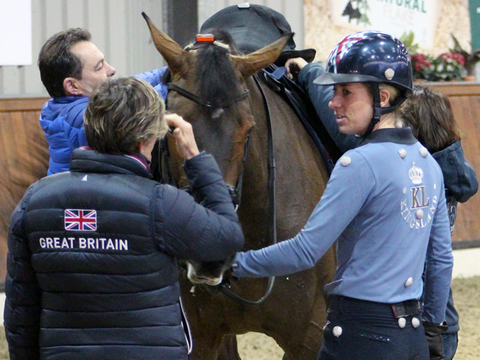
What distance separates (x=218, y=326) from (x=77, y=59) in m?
1.21

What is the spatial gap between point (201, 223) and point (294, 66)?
5.78 ft

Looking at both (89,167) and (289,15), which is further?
(289,15)

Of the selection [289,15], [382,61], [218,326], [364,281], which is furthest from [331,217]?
[289,15]

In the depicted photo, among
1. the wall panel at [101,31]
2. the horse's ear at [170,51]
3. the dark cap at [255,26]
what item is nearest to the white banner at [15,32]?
the wall panel at [101,31]

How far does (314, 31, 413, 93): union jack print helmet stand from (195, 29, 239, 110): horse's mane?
366 mm

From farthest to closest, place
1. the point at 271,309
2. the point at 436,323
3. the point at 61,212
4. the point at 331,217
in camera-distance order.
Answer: the point at 271,309, the point at 436,323, the point at 331,217, the point at 61,212

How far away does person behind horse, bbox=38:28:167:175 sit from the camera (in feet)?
8.59

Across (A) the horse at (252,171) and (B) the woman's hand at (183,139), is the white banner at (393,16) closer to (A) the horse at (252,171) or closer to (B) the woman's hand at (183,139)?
Result: (A) the horse at (252,171)

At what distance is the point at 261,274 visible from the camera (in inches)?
76.1

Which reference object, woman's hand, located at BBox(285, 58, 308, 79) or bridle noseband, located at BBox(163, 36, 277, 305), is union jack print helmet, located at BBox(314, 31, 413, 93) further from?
woman's hand, located at BBox(285, 58, 308, 79)

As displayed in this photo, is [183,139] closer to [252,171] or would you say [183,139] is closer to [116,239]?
[116,239]

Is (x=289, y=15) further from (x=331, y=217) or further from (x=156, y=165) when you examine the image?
(x=331, y=217)

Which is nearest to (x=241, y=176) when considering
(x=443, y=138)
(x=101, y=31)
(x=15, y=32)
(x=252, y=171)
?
(x=252, y=171)

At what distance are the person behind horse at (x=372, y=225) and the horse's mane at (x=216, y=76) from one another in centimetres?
39
